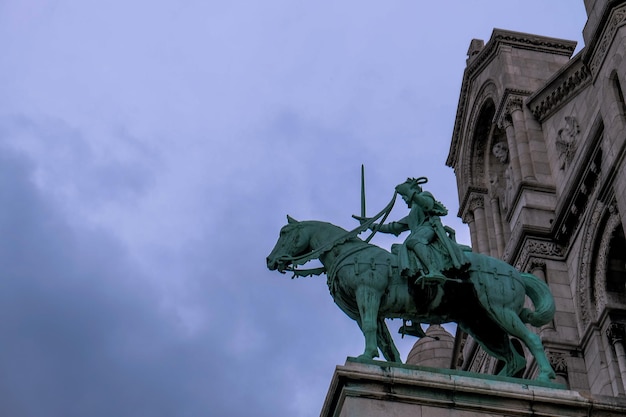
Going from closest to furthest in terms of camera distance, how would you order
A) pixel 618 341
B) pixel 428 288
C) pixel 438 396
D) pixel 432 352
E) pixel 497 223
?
1. pixel 438 396
2. pixel 428 288
3. pixel 618 341
4. pixel 497 223
5. pixel 432 352

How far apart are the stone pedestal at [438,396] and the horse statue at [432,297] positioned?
28.3 inches

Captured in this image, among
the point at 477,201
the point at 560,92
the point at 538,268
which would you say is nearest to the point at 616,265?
the point at 538,268

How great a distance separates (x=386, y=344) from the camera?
17344mm

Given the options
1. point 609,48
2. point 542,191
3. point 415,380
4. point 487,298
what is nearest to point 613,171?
point 609,48

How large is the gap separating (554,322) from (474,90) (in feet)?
34.6

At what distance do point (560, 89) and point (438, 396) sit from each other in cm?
1454

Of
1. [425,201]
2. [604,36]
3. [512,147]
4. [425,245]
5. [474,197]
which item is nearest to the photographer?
[425,245]

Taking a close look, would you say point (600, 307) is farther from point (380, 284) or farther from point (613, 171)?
point (380, 284)

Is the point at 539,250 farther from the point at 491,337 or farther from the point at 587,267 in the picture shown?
the point at 491,337

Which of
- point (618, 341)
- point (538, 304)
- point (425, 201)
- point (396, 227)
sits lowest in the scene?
point (538, 304)

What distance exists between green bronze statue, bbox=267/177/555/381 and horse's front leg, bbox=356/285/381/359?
0.01m

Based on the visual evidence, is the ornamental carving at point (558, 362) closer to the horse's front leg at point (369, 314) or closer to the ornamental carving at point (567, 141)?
the ornamental carving at point (567, 141)

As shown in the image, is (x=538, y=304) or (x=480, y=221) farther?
(x=480, y=221)

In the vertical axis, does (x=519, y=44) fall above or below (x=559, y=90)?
above
